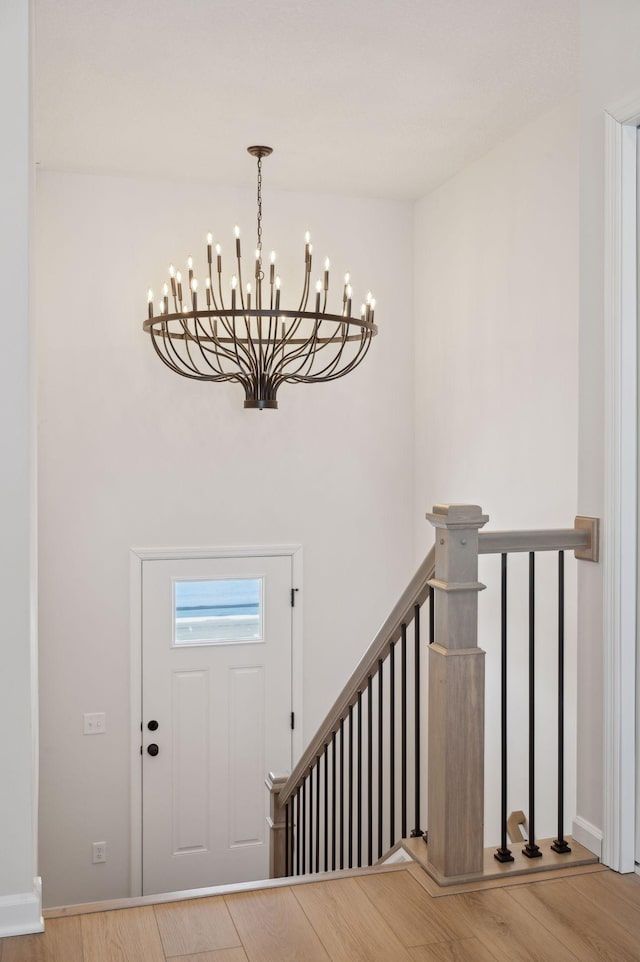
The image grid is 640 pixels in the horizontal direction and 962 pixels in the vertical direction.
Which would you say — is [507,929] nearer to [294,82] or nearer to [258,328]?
[258,328]

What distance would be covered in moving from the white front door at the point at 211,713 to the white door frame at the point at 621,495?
8.95 feet

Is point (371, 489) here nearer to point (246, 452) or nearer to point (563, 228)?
point (246, 452)

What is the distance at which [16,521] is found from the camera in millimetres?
2014

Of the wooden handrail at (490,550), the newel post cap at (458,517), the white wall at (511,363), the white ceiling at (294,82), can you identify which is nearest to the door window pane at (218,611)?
the white wall at (511,363)

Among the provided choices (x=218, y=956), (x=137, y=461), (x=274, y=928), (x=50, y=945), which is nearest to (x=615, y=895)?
(x=274, y=928)

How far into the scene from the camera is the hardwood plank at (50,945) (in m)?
1.90

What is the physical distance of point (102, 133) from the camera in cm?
386

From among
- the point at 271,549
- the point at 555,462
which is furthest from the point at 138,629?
the point at 555,462

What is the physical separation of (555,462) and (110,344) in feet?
7.69

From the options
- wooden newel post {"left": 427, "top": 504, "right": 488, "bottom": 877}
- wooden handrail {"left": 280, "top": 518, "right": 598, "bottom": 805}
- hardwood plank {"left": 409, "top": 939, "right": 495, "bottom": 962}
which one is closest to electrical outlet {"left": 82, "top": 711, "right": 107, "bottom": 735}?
wooden handrail {"left": 280, "top": 518, "right": 598, "bottom": 805}

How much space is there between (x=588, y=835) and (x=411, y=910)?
0.59m

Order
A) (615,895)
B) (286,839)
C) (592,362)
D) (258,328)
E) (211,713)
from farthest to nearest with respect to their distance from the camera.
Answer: (211,713) → (286,839) → (258,328) → (592,362) → (615,895)

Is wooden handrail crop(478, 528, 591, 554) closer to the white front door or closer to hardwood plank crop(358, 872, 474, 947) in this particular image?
hardwood plank crop(358, 872, 474, 947)

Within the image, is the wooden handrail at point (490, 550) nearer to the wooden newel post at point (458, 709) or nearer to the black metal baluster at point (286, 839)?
the wooden newel post at point (458, 709)
